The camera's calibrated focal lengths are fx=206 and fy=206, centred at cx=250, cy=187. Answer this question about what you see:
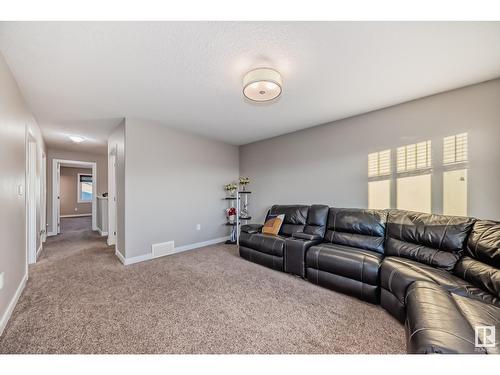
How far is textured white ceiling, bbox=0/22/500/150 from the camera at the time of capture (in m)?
1.51

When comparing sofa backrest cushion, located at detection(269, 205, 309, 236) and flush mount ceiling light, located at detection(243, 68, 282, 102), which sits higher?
flush mount ceiling light, located at detection(243, 68, 282, 102)

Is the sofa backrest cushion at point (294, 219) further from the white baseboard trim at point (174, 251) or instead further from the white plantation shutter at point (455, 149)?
the white plantation shutter at point (455, 149)

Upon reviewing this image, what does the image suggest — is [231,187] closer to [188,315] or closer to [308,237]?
[308,237]

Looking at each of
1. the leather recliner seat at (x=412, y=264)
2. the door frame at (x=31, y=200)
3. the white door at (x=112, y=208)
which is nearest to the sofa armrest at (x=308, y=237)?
the leather recliner seat at (x=412, y=264)

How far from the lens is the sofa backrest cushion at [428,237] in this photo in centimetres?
200

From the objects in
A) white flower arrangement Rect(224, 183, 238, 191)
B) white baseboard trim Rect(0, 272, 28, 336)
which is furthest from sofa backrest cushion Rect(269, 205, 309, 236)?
white baseboard trim Rect(0, 272, 28, 336)

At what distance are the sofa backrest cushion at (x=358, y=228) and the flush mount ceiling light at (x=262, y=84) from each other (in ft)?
6.40

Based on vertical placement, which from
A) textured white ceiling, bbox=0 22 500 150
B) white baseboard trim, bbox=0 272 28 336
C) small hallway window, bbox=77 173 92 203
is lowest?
white baseboard trim, bbox=0 272 28 336

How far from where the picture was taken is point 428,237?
7.14 feet

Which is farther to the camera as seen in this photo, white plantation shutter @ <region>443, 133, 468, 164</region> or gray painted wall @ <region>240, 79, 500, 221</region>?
white plantation shutter @ <region>443, 133, 468, 164</region>

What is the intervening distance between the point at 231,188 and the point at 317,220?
217 cm

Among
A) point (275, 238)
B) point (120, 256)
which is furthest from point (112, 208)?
point (275, 238)

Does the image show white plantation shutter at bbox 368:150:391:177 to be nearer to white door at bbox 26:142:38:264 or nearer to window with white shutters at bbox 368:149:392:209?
window with white shutters at bbox 368:149:392:209
